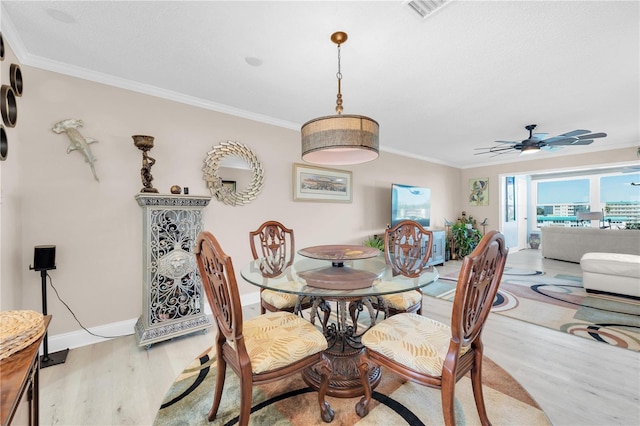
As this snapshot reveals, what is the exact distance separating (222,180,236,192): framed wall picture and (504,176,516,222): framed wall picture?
688 cm

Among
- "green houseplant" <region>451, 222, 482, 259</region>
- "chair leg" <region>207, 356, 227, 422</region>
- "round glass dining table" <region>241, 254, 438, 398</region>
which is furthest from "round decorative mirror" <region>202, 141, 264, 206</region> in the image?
"green houseplant" <region>451, 222, 482, 259</region>

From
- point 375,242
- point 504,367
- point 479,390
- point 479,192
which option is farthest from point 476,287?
point 479,192

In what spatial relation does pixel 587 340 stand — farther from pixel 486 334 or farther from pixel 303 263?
pixel 303 263

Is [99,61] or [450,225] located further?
[450,225]

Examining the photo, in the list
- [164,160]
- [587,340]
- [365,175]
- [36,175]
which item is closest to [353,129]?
[164,160]

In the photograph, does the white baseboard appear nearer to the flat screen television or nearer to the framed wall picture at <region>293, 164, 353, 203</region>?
the framed wall picture at <region>293, 164, 353, 203</region>

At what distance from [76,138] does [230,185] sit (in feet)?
4.47

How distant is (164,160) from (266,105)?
1.24 metres

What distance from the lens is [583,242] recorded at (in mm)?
5398

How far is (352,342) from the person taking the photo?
199 centimetres

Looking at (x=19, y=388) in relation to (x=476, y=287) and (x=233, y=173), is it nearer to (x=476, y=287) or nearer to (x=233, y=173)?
(x=476, y=287)

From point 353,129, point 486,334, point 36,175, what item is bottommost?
point 486,334

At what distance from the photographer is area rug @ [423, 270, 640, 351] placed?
2.51 meters

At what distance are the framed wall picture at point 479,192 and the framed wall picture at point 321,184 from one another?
422 cm
